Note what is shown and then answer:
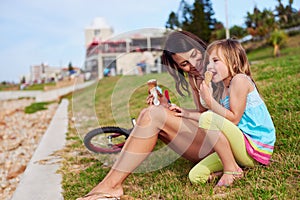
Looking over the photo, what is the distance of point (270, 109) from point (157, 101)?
1510 millimetres

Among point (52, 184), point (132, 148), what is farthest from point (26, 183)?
point (132, 148)

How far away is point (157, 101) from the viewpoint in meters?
2.57

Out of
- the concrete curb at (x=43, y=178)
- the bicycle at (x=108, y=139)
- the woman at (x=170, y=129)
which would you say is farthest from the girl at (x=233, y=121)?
the concrete curb at (x=43, y=178)

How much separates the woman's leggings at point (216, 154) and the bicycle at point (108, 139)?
0.80 meters

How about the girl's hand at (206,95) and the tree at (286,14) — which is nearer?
the girl's hand at (206,95)

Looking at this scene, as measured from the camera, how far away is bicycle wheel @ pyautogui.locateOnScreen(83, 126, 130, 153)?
10.3ft

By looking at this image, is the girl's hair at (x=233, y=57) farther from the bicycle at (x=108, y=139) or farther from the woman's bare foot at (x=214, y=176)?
the bicycle at (x=108, y=139)

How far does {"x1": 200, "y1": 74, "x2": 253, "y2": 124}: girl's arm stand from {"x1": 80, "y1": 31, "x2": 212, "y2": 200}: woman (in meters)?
0.27

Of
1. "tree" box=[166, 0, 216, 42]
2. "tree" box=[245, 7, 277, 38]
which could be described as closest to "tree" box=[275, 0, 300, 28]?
"tree" box=[245, 7, 277, 38]

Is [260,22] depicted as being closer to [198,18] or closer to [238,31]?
[238,31]

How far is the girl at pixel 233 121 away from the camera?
2150mm

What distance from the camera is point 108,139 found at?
11.0 ft

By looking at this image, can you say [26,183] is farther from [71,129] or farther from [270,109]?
[71,129]

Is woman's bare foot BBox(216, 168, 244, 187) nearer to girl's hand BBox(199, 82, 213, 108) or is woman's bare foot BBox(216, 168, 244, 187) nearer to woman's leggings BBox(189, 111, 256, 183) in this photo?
woman's leggings BBox(189, 111, 256, 183)
